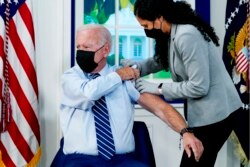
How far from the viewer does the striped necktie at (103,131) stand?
6.64ft

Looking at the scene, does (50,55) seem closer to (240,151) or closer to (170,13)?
(170,13)

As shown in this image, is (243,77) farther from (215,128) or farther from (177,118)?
(177,118)

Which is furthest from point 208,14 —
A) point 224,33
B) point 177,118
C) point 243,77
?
point 177,118

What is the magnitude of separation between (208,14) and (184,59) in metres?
1.23

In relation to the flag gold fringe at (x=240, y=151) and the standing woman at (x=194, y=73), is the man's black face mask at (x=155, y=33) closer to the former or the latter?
the standing woman at (x=194, y=73)

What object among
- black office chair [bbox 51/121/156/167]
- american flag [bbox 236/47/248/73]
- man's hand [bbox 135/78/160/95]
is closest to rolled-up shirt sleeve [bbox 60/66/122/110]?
man's hand [bbox 135/78/160/95]

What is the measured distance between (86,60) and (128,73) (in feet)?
0.81

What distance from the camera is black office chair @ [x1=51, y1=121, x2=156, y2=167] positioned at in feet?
6.88

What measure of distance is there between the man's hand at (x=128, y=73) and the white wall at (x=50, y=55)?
0.96 metres

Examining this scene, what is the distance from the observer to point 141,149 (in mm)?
2152

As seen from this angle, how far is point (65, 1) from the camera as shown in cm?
295

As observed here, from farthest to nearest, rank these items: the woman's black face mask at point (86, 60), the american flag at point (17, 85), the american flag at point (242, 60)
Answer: the american flag at point (242, 60) → the american flag at point (17, 85) → the woman's black face mask at point (86, 60)

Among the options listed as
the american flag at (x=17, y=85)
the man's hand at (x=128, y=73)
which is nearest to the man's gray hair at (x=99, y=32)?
the man's hand at (x=128, y=73)

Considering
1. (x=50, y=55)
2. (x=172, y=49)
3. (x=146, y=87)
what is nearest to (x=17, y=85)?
(x=50, y=55)
